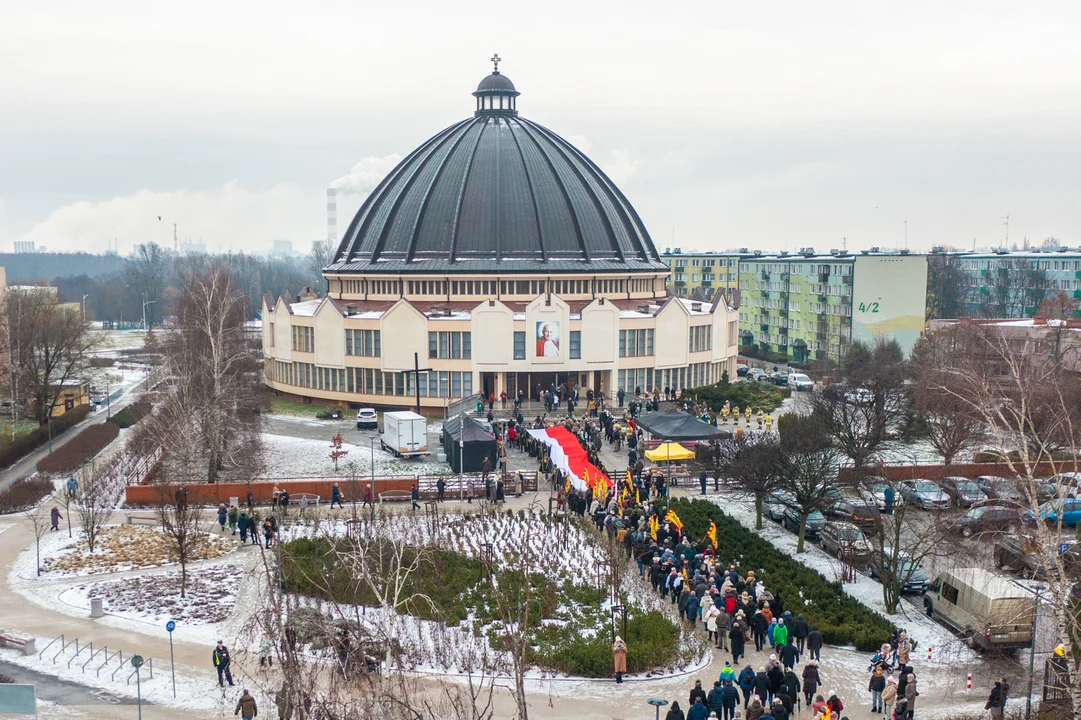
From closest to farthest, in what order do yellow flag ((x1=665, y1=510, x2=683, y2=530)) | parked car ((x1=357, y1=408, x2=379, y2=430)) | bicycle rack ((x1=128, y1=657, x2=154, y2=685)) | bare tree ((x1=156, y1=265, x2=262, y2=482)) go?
bicycle rack ((x1=128, y1=657, x2=154, y2=685)) → yellow flag ((x1=665, y1=510, x2=683, y2=530)) → bare tree ((x1=156, y1=265, x2=262, y2=482)) → parked car ((x1=357, y1=408, x2=379, y2=430))

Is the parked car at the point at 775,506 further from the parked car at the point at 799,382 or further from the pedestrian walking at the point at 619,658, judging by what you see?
the parked car at the point at 799,382

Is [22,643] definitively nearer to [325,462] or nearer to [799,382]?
[325,462]

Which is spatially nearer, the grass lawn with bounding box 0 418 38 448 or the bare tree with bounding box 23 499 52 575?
the bare tree with bounding box 23 499 52 575

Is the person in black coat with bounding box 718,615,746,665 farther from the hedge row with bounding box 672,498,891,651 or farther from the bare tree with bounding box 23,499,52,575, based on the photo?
the bare tree with bounding box 23,499,52,575

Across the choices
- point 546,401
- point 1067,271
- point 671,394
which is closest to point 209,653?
point 546,401

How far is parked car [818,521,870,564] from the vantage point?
2839 centimetres

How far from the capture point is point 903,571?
26.5 m

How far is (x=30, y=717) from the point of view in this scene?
19.8m

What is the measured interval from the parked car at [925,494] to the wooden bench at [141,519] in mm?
24826

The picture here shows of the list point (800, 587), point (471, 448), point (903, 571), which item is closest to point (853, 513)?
point (903, 571)

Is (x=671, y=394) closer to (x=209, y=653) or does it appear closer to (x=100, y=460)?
(x=100, y=460)

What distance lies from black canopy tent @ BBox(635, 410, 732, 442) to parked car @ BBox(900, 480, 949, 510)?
7.30 meters

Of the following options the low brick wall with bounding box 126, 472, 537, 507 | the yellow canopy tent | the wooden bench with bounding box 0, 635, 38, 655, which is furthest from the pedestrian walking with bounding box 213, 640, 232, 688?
the yellow canopy tent

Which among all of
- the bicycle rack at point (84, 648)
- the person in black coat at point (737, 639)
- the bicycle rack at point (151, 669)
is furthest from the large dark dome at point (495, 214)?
the person in black coat at point (737, 639)
